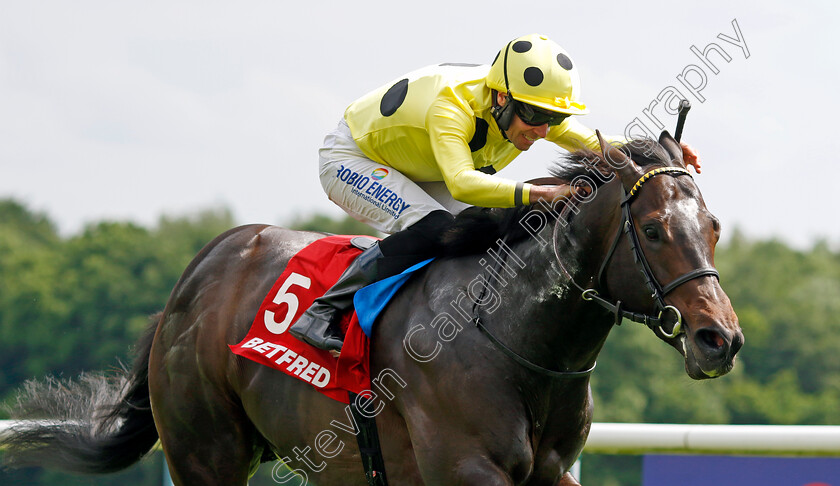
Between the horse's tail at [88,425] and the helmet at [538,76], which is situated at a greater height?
the helmet at [538,76]

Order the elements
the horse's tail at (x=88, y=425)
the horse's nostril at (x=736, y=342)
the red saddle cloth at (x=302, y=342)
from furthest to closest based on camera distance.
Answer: the horse's tail at (x=88, y=425) < the red saddle cloth at (x=302, y=342) < the horse's nostril at (x=736, y=342)

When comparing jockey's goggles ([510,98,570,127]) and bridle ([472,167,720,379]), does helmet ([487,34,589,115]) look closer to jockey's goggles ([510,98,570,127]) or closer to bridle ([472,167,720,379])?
jockey's goggles ([510,98,570,127])

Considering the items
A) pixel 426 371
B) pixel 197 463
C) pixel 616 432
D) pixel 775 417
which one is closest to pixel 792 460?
pixel 616 432

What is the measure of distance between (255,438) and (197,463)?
291 millimetres

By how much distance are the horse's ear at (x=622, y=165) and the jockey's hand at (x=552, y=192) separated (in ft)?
0.46

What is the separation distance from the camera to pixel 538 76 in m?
3.71

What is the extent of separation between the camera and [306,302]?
13.5ft

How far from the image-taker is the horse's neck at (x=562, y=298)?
11.0ft

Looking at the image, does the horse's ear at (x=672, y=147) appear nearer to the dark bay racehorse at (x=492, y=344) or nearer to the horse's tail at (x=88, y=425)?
the dark bay racehorse at (x=492, y=344)

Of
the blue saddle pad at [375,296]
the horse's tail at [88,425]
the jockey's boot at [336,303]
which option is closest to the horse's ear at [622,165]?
the blue saddle pad at [375,296]

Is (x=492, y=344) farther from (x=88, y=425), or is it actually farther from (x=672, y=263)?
(x=88, y=425)

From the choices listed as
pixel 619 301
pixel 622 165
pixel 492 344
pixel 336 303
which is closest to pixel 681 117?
pixel 622 165

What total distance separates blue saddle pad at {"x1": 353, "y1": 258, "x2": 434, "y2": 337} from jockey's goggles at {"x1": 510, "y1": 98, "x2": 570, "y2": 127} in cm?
70

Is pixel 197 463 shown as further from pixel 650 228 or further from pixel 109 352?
pixel 109 352
